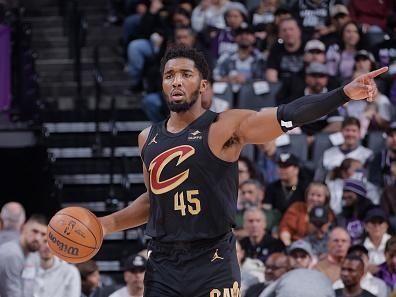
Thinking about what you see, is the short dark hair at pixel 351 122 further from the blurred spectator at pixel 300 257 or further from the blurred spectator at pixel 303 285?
the blurred spectator at pixel 303 285

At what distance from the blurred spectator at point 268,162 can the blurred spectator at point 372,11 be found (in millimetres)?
2986

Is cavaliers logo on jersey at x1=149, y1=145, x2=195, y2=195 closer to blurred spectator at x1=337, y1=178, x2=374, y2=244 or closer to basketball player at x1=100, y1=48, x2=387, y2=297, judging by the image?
basketball player at x1=100, y1=48, x2=387, y2=297

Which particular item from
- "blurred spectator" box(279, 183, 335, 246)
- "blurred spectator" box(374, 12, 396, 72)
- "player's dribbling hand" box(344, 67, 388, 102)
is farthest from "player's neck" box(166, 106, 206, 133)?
"blurred spectator" box(374, 12, 396, 72)

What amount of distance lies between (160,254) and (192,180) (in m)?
0.46

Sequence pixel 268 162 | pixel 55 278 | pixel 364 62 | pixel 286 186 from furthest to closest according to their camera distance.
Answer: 1. pixel 364 62
2. pixel 268 162
3. pixel 286 186
4. pixel 55 278

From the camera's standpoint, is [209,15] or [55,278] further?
[209,15]

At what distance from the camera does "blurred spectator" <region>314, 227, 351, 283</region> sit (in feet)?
34.4

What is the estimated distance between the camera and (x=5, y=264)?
31.4 ft

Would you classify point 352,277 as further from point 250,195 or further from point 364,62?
point 364,62

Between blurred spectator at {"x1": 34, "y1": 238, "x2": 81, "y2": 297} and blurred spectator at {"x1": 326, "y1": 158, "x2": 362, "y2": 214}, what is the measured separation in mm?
2872

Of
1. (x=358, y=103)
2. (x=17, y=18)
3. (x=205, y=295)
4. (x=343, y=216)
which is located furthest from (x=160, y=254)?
(x=17, y=18)

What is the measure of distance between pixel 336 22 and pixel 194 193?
822 centimetres

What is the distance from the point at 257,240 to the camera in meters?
11.1

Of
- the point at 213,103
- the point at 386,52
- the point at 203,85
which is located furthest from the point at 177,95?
the point at 386,52
